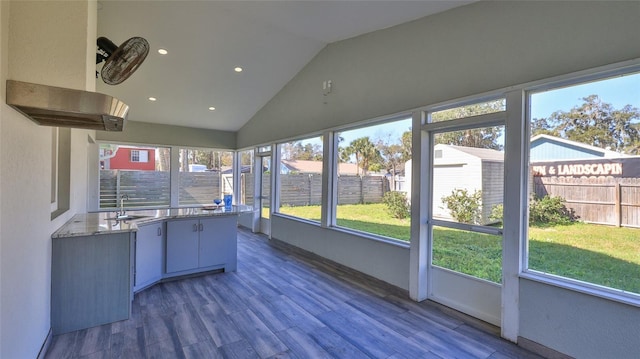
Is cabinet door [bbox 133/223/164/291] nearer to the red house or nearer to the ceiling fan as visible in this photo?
the ceiling fan

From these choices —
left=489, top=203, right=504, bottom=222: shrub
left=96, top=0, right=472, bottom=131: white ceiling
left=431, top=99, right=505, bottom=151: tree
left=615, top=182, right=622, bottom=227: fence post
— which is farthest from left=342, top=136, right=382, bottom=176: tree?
left=615, top=182, right=622, bottom=227: fence post

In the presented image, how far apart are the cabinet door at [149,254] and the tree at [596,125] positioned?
404 centimetres

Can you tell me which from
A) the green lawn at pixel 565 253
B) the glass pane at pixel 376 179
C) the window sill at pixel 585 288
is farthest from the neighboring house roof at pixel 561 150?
the glass pane at pixel 376 179

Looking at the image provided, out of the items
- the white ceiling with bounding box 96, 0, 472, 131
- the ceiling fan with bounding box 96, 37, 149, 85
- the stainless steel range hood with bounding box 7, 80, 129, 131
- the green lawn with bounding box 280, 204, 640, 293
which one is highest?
→ the white ceiling with bounding box 96, 0, 472, 131

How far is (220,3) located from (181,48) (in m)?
1.15

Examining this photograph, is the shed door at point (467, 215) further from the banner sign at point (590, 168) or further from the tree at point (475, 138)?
the banner sign at point (590, 168)

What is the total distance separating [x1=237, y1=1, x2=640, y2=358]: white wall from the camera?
78.0 inches

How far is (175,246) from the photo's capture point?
12.1 ft

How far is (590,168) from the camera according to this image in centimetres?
221

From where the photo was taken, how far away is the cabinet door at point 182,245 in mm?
3658

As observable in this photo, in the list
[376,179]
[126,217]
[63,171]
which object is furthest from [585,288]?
[63,171]

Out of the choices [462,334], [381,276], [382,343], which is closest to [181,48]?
[381,276]

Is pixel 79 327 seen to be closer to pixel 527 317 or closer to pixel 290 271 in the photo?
pixel 290 271

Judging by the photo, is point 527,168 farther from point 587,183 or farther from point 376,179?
point 376,179
